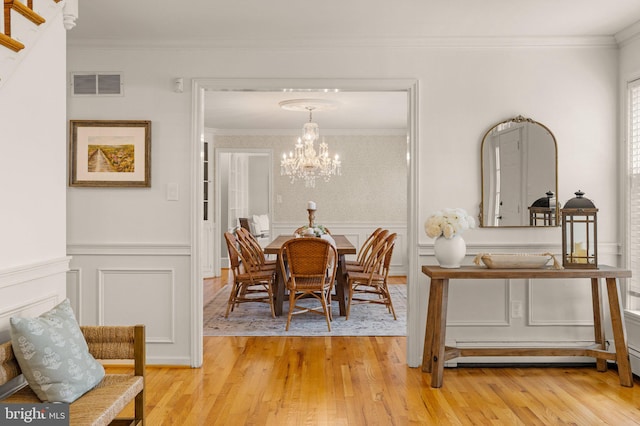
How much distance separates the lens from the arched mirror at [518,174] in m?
3.85

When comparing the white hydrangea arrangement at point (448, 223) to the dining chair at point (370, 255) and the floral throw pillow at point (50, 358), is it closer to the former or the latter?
the dining chair at point (370, 255)

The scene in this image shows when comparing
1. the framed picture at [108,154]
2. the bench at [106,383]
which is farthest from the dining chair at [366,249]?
the bench at [106,383]

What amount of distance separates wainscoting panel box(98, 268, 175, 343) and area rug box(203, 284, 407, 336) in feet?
3.23

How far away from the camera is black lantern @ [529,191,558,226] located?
3867 millimetres

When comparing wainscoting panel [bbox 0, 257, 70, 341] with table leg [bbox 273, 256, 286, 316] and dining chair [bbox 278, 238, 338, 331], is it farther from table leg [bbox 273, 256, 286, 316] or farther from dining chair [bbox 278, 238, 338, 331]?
table leg [bbox 273, 256, 286, 316]

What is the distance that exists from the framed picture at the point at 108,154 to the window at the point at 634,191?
3.52 metres

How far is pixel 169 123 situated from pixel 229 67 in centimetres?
61

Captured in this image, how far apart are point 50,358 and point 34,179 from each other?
835 mm

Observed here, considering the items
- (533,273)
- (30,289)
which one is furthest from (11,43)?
(533,273)

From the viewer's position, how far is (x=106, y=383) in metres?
2.28

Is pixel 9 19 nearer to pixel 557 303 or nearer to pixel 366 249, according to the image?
pixel 557 303

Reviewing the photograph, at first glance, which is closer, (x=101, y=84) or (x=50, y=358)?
(x=50, y=358)

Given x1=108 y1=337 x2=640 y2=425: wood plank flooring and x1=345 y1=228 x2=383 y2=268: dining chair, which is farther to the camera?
x1=345 y1=228 x2=383 y2=268: dining chair

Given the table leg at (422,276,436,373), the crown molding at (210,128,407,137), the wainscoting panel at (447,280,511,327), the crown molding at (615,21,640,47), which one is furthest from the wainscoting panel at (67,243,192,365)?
the crown molding at (210,128,407,137)
